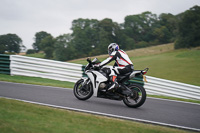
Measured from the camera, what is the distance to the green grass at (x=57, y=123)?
403 centimetres

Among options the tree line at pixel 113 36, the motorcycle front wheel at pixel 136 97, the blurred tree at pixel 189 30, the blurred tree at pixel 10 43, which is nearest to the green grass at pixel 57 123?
the motorcycle front wheel at pixel 136 97

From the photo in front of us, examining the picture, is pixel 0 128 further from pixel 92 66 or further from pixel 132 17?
pixel 132 17

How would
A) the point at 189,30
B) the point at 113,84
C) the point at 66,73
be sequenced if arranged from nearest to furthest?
the point at 113,84 < the point at 66,73 < the point at 189,30

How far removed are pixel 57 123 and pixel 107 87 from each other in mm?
2770

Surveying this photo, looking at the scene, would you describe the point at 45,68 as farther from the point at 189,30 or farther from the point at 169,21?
the point at 169,21

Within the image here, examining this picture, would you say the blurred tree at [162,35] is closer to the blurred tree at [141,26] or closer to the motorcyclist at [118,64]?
the blurred tree at [141,26]

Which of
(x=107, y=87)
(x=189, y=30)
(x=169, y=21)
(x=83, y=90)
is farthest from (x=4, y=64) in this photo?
(x=169, y=21)

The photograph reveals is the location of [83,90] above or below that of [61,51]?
below

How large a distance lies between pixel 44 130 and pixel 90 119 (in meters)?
1.27

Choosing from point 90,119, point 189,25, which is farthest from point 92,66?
point 189,25

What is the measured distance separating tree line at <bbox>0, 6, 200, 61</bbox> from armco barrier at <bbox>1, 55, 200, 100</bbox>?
24.8m

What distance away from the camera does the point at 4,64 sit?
12742mm

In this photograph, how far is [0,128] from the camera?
3.84 metres

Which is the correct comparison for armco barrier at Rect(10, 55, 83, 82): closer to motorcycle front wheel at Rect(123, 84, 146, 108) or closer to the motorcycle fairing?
the motorcycle fairing
